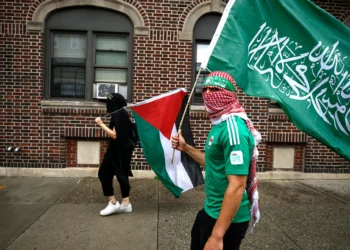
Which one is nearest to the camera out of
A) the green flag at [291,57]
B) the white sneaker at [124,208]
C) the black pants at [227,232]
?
the black pants at [227,232]

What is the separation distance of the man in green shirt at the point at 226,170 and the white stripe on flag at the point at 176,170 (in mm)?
1564

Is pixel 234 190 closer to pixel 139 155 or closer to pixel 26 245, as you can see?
pixel 26 245

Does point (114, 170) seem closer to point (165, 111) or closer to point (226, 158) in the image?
Result: point (165, 111)

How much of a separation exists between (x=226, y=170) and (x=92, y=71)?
18.8 ft

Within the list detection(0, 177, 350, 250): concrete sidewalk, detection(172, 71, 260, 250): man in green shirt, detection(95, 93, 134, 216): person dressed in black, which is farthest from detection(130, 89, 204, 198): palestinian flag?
detection(172, 71, 260, 250): man in green shirt

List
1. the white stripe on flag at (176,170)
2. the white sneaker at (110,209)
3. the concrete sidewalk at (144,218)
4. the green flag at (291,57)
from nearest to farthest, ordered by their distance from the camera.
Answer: the green flag at (291,57) < the concrete sidewalk at (144,218) < the white stripe on flag at (176,170) < the white sneaker at (110,209)

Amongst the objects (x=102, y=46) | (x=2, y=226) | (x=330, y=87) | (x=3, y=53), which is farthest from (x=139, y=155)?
(x=330, y=87)

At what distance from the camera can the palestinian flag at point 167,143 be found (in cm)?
368

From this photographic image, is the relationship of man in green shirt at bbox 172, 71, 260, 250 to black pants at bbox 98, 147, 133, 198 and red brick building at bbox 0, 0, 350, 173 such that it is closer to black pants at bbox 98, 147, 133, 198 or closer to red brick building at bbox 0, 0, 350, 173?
black pants at bbox 98, 147, 133, 198

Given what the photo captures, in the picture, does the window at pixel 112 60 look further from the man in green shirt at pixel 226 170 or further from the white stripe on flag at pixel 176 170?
the man in green shirt at pixel 226 170

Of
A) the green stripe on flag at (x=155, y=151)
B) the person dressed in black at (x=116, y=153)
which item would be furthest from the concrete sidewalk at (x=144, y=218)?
the green stripe on flag at (x=155, y=151)

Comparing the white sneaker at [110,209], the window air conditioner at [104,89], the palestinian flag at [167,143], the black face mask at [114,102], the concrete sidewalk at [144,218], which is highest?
the window air conditioner at [104,89]

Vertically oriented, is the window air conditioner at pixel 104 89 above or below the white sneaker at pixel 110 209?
above

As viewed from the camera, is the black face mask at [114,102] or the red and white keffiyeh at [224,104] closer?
the red and white keffiyeh at [224,104]
